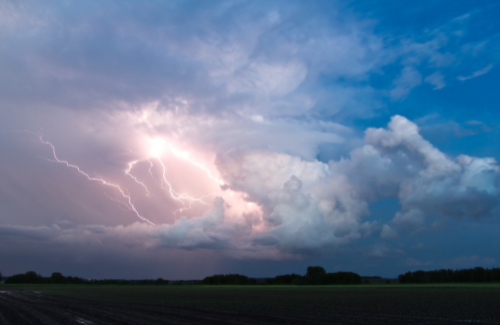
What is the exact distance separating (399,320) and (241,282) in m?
168

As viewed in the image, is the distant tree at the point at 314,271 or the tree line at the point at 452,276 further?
the distant tree at the point at 314,271

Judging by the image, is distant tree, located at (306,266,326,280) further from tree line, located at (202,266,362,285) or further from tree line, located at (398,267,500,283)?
tree line, located at (398,267,500,283)

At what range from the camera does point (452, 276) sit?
148 metres

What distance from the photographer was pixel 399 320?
24.5 metres

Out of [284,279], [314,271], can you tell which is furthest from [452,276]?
[284,279]

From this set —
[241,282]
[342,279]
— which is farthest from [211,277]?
[342,279]

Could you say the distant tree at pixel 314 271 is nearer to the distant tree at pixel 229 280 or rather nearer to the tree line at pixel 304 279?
the tree line at pixel 304 279

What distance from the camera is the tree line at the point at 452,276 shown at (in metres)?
138

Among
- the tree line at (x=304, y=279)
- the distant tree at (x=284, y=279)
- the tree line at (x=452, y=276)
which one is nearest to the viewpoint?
the tree line at (x=452, y=276)

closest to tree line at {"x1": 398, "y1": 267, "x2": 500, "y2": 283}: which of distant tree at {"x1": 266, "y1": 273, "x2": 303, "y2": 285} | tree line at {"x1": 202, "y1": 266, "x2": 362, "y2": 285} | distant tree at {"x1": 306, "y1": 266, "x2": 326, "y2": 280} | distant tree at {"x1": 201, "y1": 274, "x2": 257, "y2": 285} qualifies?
tree line at {"x1": 202, "y1": 266, "x2": 362, "y2": 285}

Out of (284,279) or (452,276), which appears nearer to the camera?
(452,276)

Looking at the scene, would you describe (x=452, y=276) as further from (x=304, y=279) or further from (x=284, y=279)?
(x=284, y=279)

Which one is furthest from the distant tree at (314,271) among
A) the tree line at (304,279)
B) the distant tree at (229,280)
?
the distant tree at (229,280)

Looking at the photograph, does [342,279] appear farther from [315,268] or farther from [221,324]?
[221,324]
